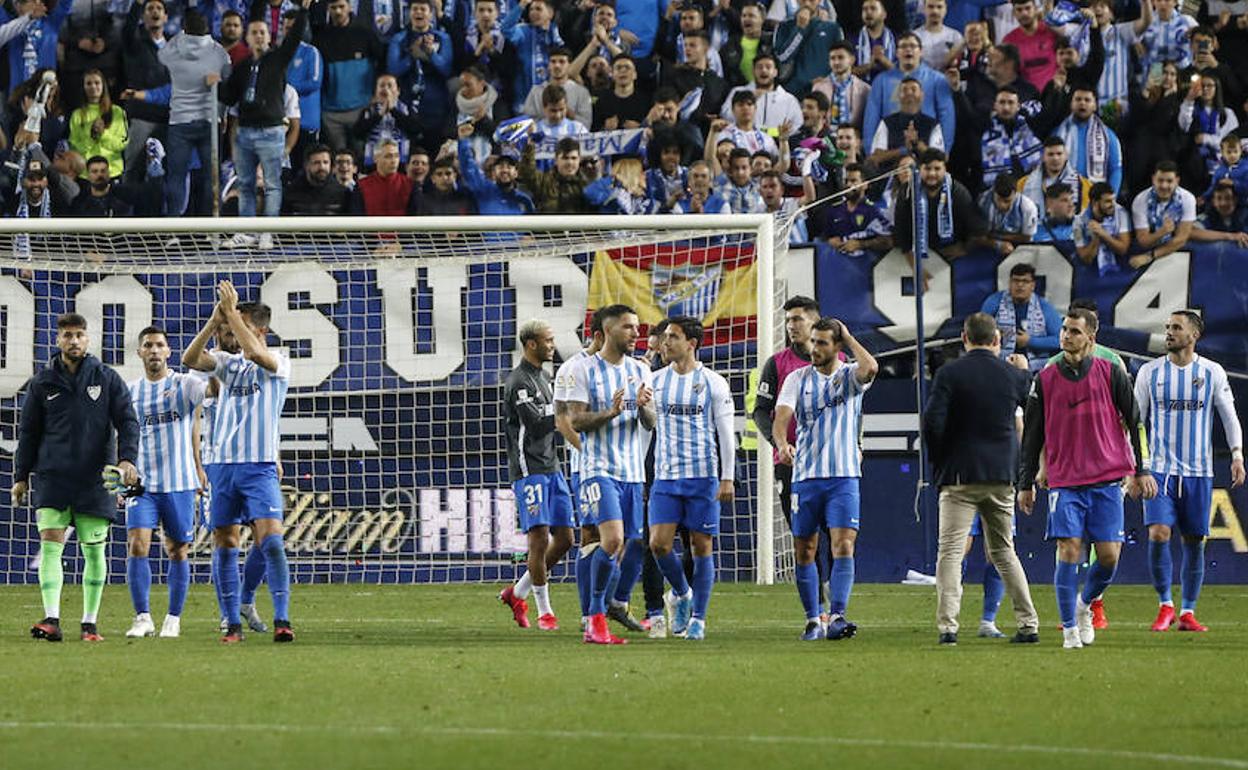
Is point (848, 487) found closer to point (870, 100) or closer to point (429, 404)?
point (429, 404)

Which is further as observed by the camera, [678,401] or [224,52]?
[224,52]

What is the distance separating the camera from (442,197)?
21031 millimetres

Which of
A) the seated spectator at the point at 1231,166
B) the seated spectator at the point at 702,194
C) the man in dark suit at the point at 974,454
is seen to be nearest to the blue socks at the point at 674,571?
the man in dark suit at the point at 974,454

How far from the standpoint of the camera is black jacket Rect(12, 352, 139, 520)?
1302 centimetres

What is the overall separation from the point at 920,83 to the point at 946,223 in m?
2.27

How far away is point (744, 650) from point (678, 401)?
1.87 m

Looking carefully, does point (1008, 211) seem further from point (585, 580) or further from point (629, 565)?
point (585, 580)

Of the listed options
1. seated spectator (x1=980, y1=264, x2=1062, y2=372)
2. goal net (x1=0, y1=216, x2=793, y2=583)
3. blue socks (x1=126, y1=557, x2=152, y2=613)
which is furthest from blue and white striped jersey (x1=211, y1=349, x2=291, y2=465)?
seated spectator (x1=980, y1=264, x2=1062, y2=372)

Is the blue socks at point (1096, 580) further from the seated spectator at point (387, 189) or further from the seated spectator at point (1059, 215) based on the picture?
the seated spectator at point (387, 189)

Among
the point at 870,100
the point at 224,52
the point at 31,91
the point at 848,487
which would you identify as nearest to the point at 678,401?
the point at 848,487

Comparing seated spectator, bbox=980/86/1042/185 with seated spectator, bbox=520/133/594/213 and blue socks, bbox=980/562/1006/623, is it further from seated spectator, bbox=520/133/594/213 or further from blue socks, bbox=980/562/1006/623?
blue socks, bbox=980/562/1006/623

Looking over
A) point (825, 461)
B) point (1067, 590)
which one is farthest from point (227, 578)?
point (1067, 590)

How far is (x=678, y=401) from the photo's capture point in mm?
13219

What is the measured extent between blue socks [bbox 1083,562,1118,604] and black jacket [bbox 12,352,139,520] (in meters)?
6.04
